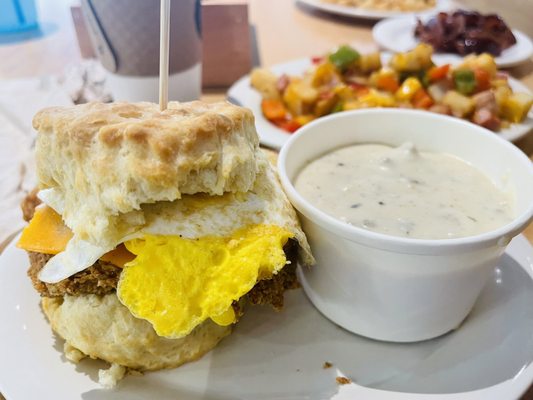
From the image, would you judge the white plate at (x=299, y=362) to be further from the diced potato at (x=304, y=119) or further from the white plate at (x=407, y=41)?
the white plate at (x=407, y=41)

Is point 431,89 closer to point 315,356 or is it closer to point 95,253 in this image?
point 315,356

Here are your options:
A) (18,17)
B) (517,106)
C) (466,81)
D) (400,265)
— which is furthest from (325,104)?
(18,17)

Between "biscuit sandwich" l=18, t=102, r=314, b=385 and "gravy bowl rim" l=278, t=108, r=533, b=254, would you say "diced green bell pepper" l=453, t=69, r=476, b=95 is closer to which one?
"gravy bowl rim" l=278, t=108, r=533, b=254

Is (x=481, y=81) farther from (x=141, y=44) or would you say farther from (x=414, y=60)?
(x=141, y=44)

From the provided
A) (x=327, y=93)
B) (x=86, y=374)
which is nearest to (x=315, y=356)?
(x=86, y=374)

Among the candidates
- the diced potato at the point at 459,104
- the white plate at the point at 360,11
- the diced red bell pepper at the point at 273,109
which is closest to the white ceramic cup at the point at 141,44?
the diced red bell pepper at the point at 273,109

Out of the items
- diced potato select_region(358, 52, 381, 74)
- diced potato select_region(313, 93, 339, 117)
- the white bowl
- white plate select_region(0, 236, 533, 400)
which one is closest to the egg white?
the white bowl
